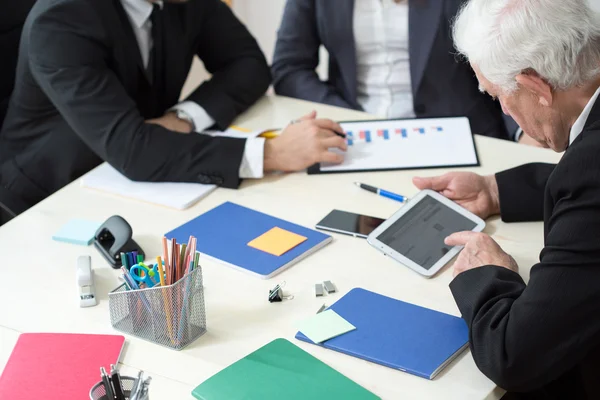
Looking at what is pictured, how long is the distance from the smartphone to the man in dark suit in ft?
0.78

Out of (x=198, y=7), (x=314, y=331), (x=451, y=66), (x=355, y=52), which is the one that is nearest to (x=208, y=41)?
(x=198, y=7)

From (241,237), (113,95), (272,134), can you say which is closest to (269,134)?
(272,134)

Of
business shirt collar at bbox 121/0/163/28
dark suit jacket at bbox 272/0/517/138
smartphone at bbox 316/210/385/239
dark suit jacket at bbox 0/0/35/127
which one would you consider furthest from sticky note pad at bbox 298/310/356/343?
dark suit jacket at bbox 0/0/35/127

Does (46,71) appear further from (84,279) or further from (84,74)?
(84,279)

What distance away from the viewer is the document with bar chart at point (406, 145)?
77.0 inches

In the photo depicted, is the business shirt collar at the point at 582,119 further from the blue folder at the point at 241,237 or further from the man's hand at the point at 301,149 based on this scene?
the man's hand at the point at 301,149

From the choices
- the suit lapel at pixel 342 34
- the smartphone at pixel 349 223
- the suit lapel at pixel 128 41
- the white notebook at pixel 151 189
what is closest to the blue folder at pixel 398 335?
the smartphone at pixel 349 223

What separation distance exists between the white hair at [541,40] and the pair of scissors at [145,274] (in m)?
0.65

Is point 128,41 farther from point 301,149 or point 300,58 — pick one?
point 300,58

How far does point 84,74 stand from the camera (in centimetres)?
194

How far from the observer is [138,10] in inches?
82.7

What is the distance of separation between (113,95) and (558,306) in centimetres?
121

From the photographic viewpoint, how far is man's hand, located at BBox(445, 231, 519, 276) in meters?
1.46

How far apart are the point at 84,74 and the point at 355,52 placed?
0.94 metres
